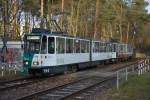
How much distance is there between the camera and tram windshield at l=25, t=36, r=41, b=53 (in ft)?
91.1

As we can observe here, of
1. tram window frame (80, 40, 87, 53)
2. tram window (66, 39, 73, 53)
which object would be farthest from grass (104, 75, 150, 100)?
tram window frame (80, 40, 87, 53)

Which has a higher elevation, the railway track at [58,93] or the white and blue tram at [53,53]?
the white and blue tram at [53,53]

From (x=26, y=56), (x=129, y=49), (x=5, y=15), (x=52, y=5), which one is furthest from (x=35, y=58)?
(x=129, y=49)

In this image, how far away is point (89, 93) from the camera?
19781 mm

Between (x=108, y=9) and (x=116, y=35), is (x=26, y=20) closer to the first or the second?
(x=108, y=9)

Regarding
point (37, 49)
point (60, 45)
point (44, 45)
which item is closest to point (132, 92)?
point (44, 45)

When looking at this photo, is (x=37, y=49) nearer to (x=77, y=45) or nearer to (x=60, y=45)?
(x=60, y=45)

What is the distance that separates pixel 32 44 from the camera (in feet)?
92.2

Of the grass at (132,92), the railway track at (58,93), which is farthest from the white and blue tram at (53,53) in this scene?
the grass at (132,92)

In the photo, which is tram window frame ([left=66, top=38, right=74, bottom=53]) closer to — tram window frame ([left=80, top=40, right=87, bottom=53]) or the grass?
tram window frame ([left=80, top=40, right=87, bottom=53])

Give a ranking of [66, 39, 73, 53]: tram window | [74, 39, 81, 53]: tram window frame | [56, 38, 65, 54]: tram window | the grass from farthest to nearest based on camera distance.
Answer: [74, 39, 81, 53]: tram window frame, [66, 39, 73, 53]: tram window, [56, 38, 65, 54]: tram window, the grass

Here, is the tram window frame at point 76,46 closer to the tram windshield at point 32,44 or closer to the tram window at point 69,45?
the tram window at point 69,45

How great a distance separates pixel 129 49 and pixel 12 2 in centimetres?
3576

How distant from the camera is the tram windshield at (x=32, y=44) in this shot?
91.1 ft
